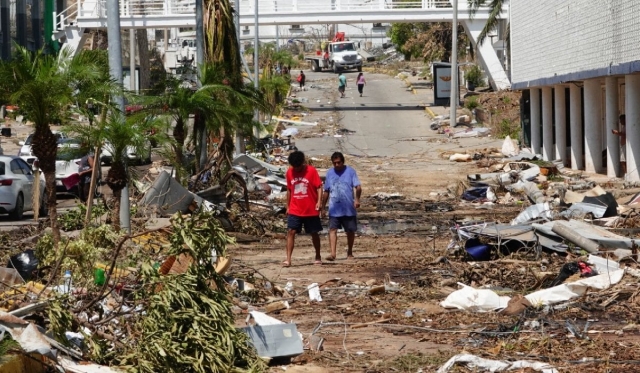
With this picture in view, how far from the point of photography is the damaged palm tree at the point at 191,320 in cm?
797

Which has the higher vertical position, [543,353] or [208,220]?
[208,220]

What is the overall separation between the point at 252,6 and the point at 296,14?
7.28 feet

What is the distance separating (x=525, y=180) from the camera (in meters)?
27.0

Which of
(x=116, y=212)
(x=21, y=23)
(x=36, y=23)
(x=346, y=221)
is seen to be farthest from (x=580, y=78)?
(x=36, y=23)

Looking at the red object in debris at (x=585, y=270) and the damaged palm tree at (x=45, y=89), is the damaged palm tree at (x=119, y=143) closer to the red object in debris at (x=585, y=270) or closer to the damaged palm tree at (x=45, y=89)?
the damaged palm tree at (x=45, y=89)

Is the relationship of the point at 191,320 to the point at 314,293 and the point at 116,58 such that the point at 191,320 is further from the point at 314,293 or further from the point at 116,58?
the point at 116,58

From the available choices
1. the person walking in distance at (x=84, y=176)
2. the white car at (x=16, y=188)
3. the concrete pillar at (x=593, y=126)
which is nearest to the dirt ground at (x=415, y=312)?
the person walking in distance at (x=84, y=176)

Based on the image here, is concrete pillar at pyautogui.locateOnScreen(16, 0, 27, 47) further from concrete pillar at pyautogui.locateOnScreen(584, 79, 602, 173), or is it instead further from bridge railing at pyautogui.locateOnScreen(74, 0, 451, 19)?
concrete pillar at pyautogui.locateOnScreen(584, 79, 602, 173)

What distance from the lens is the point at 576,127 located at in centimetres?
3334

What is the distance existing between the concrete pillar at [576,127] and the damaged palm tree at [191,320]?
2565cm

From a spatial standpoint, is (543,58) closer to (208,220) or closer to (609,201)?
(609,201)

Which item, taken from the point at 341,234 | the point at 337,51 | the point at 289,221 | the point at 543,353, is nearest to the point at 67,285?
the point at 543,353

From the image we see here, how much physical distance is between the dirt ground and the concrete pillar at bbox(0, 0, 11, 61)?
40.0 m

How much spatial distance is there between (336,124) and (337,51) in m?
31.6
